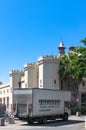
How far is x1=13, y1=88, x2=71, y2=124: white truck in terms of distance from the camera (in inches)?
1576

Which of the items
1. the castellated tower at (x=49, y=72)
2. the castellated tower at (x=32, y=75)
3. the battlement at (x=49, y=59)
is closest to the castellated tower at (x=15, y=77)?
the castellated tower at (x=32, y=75)

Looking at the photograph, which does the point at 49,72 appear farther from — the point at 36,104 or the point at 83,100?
the point at 36,104

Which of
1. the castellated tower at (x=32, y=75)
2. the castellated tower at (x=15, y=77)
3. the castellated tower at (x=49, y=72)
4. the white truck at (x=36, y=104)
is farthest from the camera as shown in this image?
the castellated tower at (x=15, y=77)

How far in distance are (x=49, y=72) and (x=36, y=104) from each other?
27.9 meters

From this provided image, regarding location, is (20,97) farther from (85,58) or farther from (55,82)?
(55,82)

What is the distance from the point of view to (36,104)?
40.6 metres

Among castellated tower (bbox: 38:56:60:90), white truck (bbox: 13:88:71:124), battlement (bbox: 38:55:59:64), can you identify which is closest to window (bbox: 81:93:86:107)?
castellated tower (bbox: 38:56:60:90)

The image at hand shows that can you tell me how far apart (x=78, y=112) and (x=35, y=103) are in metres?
22.9

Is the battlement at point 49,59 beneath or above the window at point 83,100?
above

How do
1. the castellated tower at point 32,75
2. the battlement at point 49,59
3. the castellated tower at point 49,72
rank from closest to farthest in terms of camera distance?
the castellated tower at point 49,72 < the battlement at point 49,59 < the castellated tower at point 32,75

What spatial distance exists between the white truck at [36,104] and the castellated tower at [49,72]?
77.2 ft

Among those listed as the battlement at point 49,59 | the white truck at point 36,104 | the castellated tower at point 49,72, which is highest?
the battlement at point 49,59

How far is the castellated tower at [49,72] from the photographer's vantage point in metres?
68.4

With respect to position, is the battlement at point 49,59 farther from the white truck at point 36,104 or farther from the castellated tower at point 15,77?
the white truck at point 36,104
